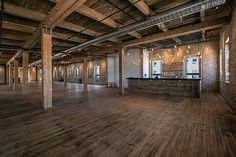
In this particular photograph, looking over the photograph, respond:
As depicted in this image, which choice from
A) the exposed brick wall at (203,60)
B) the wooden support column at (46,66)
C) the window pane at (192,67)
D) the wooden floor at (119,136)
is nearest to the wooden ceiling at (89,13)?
the wooden support column at (46,66)

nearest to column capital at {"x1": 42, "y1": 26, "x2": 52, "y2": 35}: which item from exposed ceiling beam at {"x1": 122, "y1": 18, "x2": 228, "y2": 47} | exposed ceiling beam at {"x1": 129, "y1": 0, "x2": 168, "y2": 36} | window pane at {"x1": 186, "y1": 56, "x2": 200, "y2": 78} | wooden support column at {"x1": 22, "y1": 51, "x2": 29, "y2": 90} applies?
exposed ceiling beam at {"x1": 129, "y1": 0, "x2": 168, "y2": 36}

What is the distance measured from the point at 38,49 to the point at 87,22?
6423mm

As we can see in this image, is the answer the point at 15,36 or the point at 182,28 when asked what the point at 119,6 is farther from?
the point at 15,36

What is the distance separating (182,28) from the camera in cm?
602

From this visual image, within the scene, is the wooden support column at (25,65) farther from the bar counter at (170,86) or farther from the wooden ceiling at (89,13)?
the bar counter at (170,86)

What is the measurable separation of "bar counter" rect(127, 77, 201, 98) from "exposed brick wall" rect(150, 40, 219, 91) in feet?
9.69

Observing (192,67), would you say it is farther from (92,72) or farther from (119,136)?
(92,72)

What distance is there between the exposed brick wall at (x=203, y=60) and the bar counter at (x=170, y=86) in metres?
2.95

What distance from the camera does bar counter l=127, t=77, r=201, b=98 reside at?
705 cm

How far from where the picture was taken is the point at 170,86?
311 inches

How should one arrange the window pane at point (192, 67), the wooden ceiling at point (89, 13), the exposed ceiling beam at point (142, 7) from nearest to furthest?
the exposed ceiling beam at point (142, 7)
the wooden ceiling at point (89, 13)
the window pane at point (192, 67)

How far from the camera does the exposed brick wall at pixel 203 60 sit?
8.80 m

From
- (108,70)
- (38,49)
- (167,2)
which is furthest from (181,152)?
(108,70)

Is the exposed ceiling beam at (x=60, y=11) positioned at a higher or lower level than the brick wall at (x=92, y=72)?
higher
